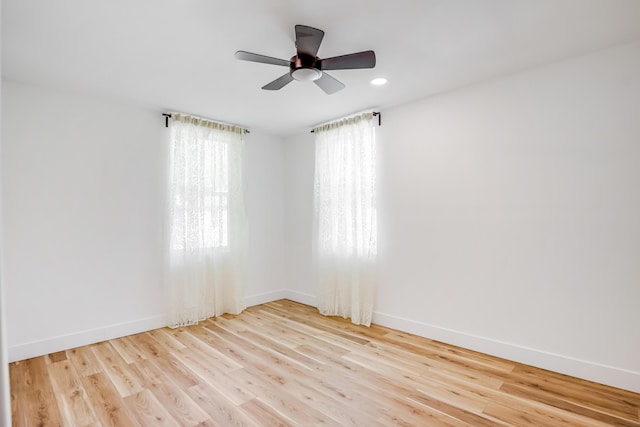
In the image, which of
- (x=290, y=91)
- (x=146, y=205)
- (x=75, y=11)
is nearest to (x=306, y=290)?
(x=146, y=205)

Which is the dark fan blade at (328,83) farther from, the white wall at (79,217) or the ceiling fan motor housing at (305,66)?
the white wall at (79,217)

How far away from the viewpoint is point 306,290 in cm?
477

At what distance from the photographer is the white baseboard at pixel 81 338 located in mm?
2931

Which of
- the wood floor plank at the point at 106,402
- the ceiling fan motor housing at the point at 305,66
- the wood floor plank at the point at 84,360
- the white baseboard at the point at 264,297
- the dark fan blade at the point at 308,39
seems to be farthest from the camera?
the white baseboard at the point at 264,297

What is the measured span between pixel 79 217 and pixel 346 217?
2.82 meters

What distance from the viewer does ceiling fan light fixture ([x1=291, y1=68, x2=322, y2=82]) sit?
2.29 m

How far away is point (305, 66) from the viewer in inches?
89.4

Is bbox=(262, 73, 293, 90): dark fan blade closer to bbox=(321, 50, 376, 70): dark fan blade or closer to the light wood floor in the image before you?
bbox=(321, 50, 376, 70): dark fan blade

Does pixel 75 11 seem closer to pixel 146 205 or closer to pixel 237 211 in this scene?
pixel 146 205

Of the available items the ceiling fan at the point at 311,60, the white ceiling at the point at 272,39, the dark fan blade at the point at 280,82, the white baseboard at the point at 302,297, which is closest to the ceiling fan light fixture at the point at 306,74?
the ceiling fan at the point at 311,60

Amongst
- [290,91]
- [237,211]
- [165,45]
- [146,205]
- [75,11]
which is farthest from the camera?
[237,211]

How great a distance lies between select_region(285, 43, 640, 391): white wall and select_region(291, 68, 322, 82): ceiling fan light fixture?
1557 mm

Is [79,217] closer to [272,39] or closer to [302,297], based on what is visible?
[272,39]

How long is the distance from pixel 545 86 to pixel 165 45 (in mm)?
3028
